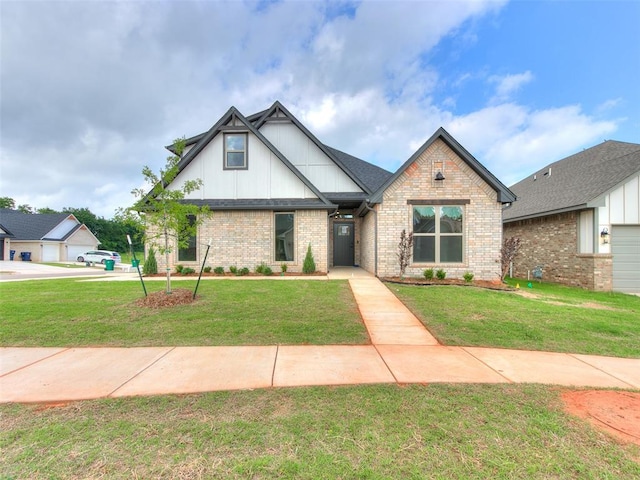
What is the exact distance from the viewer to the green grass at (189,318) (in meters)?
5.07

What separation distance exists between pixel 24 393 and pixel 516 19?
58.1 feet

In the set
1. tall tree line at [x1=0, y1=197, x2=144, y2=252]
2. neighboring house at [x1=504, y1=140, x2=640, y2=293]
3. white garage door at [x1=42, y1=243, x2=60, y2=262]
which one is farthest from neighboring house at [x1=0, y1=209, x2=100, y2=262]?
neighboring house at [x1=504, y1=140, x2=640, y2=293]

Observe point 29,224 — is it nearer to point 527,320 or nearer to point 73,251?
point 73,251

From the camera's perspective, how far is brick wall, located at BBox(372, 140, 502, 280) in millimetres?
11070

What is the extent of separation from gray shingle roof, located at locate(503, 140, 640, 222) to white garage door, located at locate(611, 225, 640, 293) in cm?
167

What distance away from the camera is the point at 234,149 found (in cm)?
1272

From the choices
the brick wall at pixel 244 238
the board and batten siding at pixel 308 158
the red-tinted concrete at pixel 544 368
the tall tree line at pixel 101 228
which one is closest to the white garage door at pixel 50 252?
the tall tree line at pixel 101 228

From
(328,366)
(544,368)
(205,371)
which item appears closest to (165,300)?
(205,371)

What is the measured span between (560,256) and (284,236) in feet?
39.2

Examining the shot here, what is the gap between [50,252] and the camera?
36.7m

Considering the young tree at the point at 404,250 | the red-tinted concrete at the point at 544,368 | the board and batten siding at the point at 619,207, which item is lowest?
the red-tinted concrete at the point at 544,368

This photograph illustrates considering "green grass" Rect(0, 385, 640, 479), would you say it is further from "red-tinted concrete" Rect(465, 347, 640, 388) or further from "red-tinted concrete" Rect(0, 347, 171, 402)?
"red-tinted concrete" Rect(465, 347, 640, 388)

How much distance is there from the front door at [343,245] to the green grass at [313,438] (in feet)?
43.5

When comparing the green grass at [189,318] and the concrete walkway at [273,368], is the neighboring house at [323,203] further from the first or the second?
the concrete walkway at [273,368]
